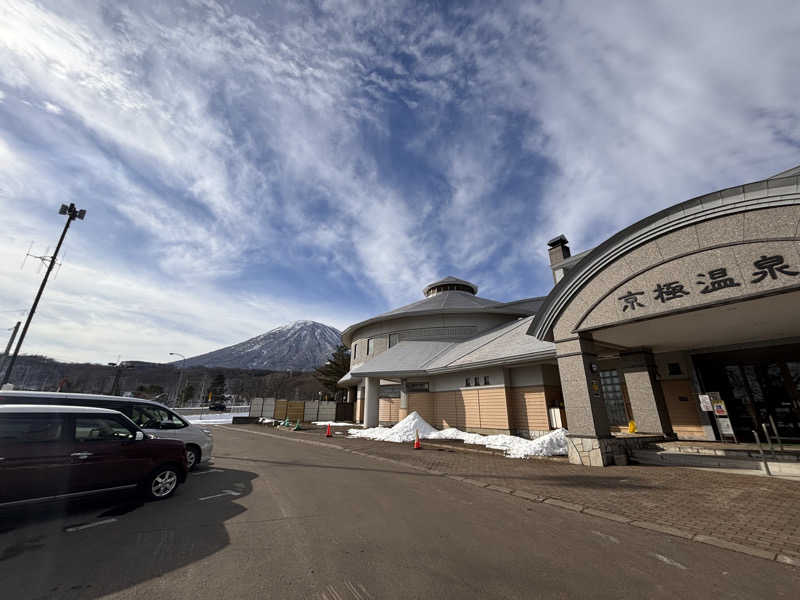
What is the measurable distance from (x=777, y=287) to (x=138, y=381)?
145 m

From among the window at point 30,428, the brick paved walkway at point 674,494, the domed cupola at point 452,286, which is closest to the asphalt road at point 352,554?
the brick paved walkway at point 674,494

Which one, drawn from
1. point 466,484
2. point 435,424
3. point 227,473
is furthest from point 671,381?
point 227,473

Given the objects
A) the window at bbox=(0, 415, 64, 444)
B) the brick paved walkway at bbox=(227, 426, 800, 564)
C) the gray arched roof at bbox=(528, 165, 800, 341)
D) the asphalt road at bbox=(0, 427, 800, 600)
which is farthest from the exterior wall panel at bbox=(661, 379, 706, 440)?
the window at bbox=(0, 415, 64, 444)

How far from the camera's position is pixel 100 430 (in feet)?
20.1

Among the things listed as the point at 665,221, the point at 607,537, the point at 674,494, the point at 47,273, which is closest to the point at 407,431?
the point at 674,494

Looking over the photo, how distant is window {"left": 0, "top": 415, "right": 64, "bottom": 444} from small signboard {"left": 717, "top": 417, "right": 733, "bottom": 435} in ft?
60.8

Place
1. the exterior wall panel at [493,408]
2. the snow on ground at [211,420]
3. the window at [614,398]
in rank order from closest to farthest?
the window at [614,398]
the exterior wall panel at [493,408]
the snow on ground at [211,420]

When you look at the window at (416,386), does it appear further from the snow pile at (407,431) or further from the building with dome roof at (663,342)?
the snow pile at (407,431)

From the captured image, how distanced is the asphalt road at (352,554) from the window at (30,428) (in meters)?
1.32

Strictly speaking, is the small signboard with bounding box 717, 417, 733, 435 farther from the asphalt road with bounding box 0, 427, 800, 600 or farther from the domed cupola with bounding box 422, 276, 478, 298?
the domed cupola with bounding box 422, 276, 478, 298

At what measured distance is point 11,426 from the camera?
5191 millimetres

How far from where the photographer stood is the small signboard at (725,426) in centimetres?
1175

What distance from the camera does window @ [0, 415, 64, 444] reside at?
5.14m

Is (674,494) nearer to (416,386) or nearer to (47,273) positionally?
(416,386)
